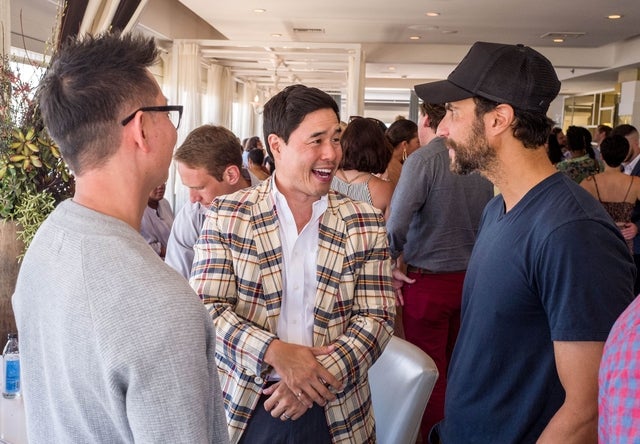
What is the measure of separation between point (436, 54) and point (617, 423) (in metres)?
12.0

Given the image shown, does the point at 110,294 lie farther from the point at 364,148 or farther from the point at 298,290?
the point at 364,148

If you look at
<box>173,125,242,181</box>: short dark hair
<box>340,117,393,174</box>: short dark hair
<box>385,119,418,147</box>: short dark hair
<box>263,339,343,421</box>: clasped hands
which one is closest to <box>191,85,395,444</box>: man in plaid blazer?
<box>263,339,343,421</box>: clasped hands

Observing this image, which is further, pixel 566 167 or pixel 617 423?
pixel 566 167

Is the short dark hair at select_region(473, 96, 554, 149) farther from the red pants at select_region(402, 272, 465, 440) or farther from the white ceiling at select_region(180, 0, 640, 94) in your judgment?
the white ceiling at select_region(180, 0, 640, 94)

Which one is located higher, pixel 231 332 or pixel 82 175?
pixel 82 175

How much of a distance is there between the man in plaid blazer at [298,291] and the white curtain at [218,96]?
356 inches

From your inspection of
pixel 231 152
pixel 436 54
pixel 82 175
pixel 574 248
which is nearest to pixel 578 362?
pixel 574 248

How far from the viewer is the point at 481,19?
29.3 ft

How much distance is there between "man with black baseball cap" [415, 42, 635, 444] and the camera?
1.28m

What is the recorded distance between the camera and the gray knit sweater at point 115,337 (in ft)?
2.81

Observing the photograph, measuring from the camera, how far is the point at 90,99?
0.99 metres

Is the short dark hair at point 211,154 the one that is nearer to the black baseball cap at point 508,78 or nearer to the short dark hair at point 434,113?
the short dark hair at point 434,113

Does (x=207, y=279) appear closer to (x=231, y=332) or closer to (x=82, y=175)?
(x=231, y=332)

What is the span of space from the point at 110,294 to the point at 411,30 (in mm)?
10021
